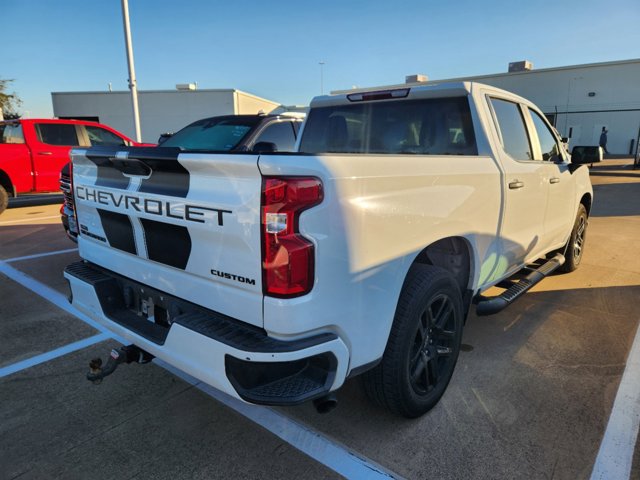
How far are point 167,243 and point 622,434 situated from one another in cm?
277

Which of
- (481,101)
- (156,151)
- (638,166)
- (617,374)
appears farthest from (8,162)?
(638,166)

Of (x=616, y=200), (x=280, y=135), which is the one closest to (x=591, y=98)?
(x=616, y=200)

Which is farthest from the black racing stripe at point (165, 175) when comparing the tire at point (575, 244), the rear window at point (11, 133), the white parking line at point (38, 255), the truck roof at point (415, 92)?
the rear window at point (11, 133)

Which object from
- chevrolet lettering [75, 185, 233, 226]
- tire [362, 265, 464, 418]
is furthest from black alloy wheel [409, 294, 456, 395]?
chevrolet lettering [75, 185, 233, 226]

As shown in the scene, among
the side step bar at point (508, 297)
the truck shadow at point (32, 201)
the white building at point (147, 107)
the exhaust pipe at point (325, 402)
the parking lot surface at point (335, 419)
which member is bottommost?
the truck shadow at point (32, 201)

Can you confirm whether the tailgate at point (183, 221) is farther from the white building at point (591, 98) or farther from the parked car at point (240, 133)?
the white building at point (591, 98)

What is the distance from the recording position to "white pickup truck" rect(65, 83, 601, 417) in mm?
1800

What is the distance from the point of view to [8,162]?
9414 millimetres

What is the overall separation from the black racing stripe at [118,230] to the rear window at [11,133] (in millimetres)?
9098

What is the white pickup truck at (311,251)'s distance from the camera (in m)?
1.80

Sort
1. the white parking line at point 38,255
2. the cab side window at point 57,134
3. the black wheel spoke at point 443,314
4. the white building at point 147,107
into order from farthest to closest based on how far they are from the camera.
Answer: the white building at point 147,107, the cab side window at point 57,134, the white parking line at point 38,255, the black wheel spoke at point 443,314

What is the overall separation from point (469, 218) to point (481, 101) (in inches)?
41.0

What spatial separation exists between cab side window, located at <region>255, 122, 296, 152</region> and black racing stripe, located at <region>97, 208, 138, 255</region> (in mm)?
3194

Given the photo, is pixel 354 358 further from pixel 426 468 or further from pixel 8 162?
pixel 8 162
